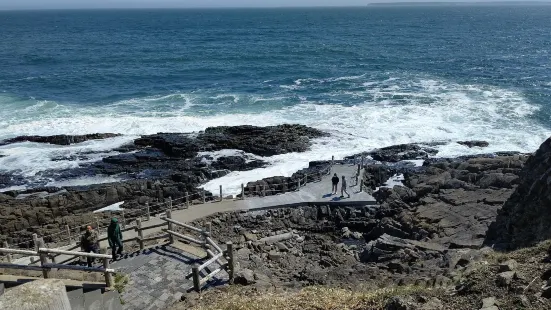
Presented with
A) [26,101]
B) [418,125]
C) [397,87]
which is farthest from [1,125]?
[397,87]

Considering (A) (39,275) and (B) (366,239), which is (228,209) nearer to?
(B) (366,239)

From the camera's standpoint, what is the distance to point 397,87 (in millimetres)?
54250

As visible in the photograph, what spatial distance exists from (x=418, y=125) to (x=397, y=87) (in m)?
15.0

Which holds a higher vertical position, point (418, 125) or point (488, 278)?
point (488, 278)

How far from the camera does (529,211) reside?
50.3ft

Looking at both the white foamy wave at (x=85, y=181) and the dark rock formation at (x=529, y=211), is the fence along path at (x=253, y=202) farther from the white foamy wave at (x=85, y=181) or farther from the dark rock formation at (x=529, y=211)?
the dark rock formation at (x=529, y=211)

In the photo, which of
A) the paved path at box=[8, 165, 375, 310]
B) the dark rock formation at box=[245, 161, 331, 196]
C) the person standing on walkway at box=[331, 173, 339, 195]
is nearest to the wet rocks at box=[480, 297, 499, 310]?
the paved path at box=[8, 165, 375, 310]

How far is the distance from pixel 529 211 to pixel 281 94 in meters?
38.2

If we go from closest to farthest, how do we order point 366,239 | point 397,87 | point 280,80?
1. point 366,239
2. point 397,87
3. point 280,80

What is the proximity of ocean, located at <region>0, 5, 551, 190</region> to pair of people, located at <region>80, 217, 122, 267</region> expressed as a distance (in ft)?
51.8

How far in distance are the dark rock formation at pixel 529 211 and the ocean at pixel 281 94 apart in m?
15.5

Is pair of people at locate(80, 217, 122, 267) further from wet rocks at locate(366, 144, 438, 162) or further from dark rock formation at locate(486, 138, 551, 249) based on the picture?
wet rocks at locate(366, 144, 438, 162)

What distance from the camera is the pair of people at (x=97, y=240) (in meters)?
12.7

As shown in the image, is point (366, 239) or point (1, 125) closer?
point (366, 239)
